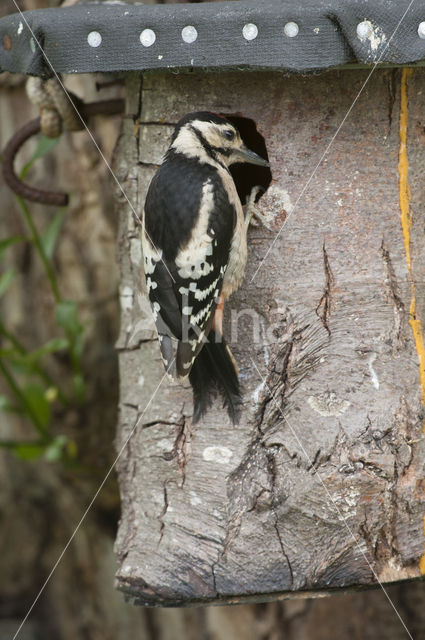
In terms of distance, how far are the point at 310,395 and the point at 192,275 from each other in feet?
1.62

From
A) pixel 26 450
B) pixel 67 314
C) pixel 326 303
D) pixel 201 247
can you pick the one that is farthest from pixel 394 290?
pixel 26 450

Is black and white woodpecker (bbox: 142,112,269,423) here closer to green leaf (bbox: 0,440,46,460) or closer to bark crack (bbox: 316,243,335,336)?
bark crack (bbox: 316,243,335,336)

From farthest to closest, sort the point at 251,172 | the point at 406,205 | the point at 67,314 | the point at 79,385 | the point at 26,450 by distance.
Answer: the point at 79,385 < the point at 26,450 < the point at 67,314 < the point at 251,172 < the point at 406,205

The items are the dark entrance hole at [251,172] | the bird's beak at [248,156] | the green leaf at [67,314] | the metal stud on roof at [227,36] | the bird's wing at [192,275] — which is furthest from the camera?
the green leaf at [67,314]

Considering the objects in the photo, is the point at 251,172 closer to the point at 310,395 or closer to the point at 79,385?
the point at 310,395

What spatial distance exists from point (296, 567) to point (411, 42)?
1.46 m

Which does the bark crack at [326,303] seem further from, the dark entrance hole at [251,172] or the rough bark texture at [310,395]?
the dark entrance hole at [251,172]

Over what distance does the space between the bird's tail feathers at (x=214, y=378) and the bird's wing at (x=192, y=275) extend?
7cm

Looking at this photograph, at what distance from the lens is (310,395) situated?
2346 millimetres

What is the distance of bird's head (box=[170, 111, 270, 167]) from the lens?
2352 millimetres

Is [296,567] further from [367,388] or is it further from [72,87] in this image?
[72,87]

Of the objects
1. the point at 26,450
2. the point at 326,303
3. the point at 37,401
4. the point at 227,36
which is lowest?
the point at 26,450

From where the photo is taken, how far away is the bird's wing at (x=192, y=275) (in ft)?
7.50

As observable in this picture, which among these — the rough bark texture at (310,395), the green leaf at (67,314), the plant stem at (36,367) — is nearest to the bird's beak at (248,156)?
the rough bark texture at (310,395)
